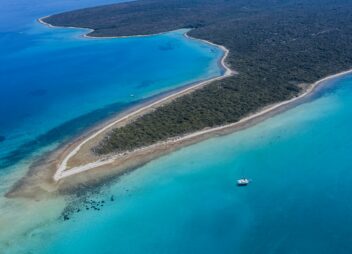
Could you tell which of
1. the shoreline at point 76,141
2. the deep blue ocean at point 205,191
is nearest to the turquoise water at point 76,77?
the deep blue ocean at point 205,191

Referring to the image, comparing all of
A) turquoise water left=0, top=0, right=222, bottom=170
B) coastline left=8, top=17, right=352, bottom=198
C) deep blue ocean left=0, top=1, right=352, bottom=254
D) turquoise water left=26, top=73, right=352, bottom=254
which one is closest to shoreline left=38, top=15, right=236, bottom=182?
coastline left=8, top=17, right=352, bottom=198

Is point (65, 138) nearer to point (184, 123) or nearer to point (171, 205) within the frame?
point (184, 123)

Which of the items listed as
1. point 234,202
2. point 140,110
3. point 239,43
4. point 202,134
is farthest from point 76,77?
point 234,202

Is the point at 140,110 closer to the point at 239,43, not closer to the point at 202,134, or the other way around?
the point at 202,134

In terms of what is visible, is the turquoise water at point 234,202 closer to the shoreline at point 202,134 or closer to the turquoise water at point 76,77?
the shoreline at point 202,134

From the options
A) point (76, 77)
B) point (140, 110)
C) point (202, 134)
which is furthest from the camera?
point (76, 77)

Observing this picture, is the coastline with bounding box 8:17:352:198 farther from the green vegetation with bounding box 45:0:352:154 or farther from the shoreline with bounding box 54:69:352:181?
the green vegetation with bounding box 45:0:352:154
